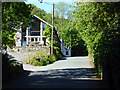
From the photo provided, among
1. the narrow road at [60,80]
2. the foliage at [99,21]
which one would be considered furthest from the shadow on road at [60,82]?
the foliage at [99,21]

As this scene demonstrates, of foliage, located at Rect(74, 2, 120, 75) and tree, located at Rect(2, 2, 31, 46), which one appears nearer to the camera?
tree, located at Rect(2, 2, 31, 46)

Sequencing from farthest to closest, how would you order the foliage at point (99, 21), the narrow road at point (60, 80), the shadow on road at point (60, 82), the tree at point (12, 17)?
the foliage at point (99, 21), the tree at point (12, 17), the narrow road at point (60, 80), the shadow on road at point (60, 82)

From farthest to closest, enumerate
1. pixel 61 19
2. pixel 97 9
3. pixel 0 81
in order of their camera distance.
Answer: pixel 61 19 < pixel 97 9 < pixel 0 81

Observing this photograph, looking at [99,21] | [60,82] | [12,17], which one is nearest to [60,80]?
[60,82]

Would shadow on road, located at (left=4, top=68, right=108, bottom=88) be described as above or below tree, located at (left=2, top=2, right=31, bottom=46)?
below

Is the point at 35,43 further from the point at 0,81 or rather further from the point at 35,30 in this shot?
the point at 0,81

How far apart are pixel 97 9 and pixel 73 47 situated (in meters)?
37.5

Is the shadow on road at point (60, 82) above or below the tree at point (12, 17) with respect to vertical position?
below

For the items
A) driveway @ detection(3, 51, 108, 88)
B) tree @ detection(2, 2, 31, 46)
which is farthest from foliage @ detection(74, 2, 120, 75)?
tree @ detection(2, 2, 31, 46)

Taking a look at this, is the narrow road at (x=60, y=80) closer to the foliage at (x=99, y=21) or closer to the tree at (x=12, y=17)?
the foliage at (x=99, y=21)

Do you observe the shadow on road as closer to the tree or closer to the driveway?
the driveway

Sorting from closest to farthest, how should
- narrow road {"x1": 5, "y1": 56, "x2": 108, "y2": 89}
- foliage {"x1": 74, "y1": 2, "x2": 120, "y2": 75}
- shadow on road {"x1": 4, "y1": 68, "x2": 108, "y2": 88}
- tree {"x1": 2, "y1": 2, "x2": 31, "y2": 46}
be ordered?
shadow on road {"x1": 4, "y1": 68, "x2": 108, "y2": 88} → narrow road {"x1": 5, "y1": 56, "x2": 108, "y2": 89} → tree {"x1": 2, "y1": 2, "x2": 31, "y2": 46} → foliage {"x1": 74, "y1": 2, "x2": 120, "y2": 75}

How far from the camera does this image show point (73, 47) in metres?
50.1

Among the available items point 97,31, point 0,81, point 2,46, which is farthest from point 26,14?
point 97,31
